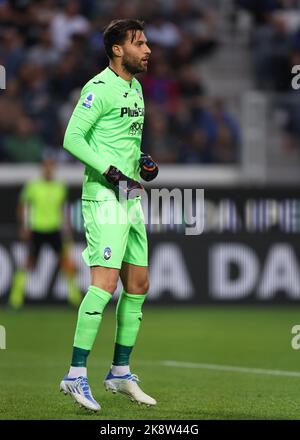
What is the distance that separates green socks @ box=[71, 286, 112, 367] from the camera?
744 centimetres

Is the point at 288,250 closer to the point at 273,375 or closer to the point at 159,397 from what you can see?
the point at 273,375

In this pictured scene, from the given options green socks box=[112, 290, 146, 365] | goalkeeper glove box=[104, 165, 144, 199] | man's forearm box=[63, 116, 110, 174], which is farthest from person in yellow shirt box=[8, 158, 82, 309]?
man's forearm box=[63, 116, 110, 174]

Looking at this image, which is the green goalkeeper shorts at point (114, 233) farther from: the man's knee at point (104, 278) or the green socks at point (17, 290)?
the green socks at point (17, 290)

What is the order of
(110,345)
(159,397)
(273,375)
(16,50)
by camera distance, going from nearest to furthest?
(159,397) < (273,375) < (110,345) < (16,50)

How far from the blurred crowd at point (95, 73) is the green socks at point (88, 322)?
10083 mm

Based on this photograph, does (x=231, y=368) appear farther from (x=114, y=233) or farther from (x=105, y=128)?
(x=105, y=128)

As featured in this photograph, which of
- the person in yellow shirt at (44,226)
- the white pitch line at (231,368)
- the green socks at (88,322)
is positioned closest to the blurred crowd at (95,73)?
the person in yellow shirt at (44,226)

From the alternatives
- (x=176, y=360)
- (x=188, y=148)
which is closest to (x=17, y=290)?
(x=188, y=148)

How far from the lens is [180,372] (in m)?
10.1

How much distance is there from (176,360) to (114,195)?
12.5 feet

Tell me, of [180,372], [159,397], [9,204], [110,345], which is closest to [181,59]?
[9,204]

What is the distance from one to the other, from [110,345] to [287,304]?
539 centimetres

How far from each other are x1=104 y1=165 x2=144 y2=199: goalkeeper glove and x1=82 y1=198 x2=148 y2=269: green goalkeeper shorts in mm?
73

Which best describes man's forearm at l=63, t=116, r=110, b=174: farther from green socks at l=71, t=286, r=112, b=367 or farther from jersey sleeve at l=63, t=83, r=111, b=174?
green socks at l=71, t=286, r=112, b=367
